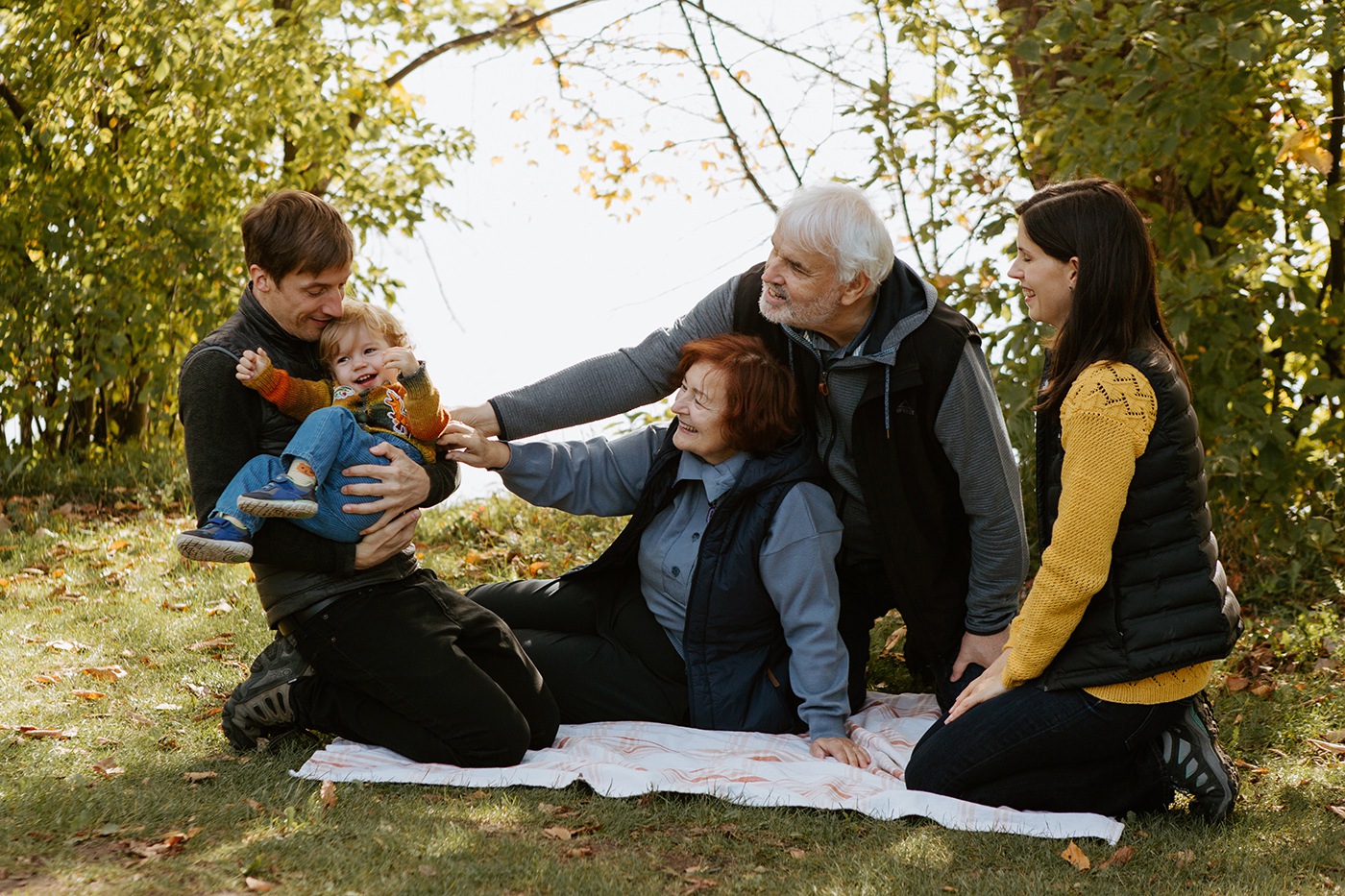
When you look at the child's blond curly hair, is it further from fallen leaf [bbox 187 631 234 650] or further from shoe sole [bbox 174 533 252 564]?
fallen leaf [bbox 187 631 234 650]

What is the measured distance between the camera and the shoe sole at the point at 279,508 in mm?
3262

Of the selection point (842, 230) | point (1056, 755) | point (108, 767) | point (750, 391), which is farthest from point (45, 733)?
point (1056, 755)

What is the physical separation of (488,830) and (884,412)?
1725 mm

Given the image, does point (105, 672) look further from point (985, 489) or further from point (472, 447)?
point (985, 489)

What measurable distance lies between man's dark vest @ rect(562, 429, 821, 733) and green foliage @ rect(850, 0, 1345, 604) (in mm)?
1569

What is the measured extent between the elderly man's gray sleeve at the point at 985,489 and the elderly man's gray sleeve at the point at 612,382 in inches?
33.1

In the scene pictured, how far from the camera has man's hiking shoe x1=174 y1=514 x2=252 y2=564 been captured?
326 cm

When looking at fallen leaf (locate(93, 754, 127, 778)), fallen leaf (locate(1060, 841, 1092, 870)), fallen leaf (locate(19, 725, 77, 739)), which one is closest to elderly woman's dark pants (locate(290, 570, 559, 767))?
fallen leaf (locate(93, 754, 127, 778))

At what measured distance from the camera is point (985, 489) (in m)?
3.96

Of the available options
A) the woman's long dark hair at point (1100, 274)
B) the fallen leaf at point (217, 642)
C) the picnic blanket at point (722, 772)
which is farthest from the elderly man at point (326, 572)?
the woman's long dark hair at point (1100, 274)

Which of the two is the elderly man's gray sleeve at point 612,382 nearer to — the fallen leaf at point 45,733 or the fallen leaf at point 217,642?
the fallen leaf at point 45,733

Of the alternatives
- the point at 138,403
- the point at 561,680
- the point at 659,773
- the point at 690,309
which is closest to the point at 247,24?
the point at 138,403

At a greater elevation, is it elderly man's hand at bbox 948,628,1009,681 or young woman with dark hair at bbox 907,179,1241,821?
young woman with dark hair at bbox 907,179,1241,821

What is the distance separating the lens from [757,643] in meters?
3.99
